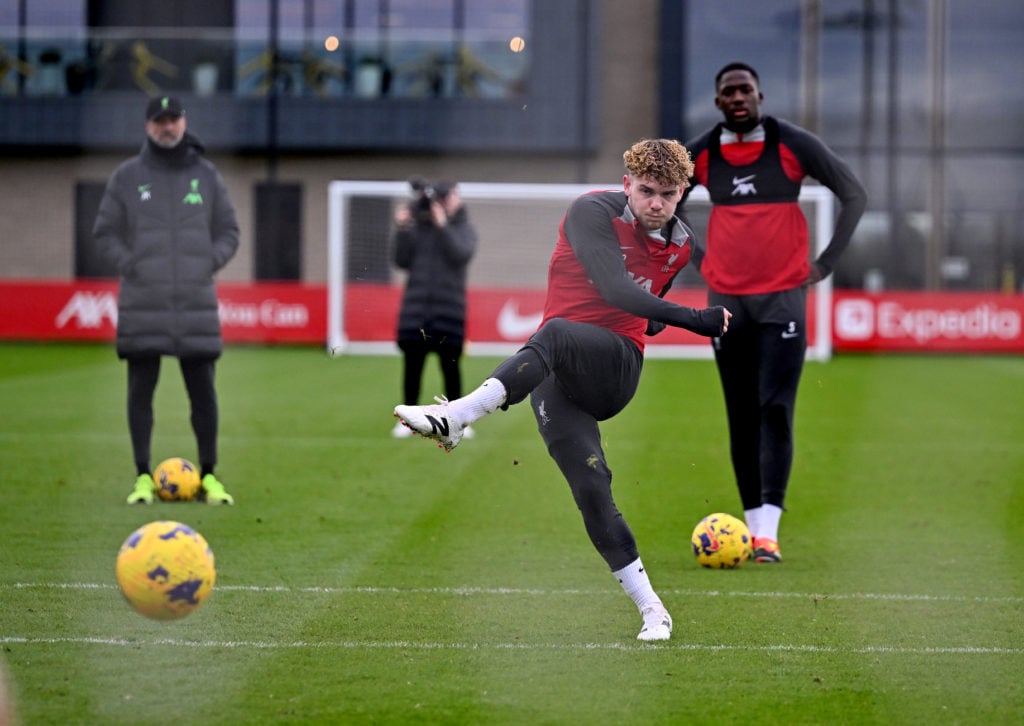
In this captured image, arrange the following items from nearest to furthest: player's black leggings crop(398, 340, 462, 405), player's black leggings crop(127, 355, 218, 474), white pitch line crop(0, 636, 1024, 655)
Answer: white pitch line crop(0, 636, 1024, 655) < player's black leggings crop(127, 355, 218, 474) < player's black leggings crop(398, 340, 462, 405)


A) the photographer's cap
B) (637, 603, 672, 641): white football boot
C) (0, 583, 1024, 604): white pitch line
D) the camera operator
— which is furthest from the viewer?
the camera operator

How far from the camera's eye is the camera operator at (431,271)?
1270 cm

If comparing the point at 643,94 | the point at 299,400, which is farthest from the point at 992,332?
the point at 299,400

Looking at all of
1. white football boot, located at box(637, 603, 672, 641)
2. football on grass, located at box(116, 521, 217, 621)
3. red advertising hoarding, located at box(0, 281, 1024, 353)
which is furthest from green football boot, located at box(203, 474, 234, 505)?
red advertising hoarding, located at box(0, 281, 1024, 353)

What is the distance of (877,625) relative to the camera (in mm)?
6020

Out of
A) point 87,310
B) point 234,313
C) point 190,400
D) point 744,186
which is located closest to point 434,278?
point 190,400

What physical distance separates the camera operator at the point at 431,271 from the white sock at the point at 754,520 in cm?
521

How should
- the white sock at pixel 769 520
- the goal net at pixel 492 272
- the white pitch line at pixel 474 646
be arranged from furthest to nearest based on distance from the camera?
the goal net at pixel 492 272 < the white sock at pixel 769 520 < the white pitch line at pixel 474 646

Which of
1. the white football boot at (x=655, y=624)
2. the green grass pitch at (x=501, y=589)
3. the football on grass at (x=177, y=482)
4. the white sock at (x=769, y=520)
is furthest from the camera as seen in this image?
the football on grass at (x=177, y=482)

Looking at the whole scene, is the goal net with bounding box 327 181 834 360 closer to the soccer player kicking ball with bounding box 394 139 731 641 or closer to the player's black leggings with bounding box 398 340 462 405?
the player's black leggings with bounding box 398 340 462 405

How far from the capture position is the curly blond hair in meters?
5.54

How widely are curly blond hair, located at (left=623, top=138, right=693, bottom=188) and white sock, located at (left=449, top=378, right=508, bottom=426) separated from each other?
90 cm

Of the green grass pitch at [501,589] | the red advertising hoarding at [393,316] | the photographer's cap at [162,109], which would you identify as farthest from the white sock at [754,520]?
the red advertising hoarding at [393,316]

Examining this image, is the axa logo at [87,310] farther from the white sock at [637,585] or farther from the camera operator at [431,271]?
the white sock at [637,585]
